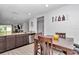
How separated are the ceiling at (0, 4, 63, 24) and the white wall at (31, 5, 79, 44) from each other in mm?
91

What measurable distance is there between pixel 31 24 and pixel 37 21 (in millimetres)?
102

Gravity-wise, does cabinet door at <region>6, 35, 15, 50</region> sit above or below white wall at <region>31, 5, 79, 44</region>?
below

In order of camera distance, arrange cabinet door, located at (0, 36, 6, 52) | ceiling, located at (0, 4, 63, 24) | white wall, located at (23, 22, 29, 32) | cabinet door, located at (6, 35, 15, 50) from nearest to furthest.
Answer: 1. ceiling, located at (0, 4, 63, 24)
2. white wall, located at (23, 22, 29, 32)
3. cabinet door, located at (0, 36, 6, 52)
4. cabinet door, located at (6, 35, 15, 50)

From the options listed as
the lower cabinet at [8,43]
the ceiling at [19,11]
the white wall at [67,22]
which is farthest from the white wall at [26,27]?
the lower cabinet at [8,43]

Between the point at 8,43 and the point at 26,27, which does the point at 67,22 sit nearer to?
the point at 26,27

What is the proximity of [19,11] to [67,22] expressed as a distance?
0.64 meters

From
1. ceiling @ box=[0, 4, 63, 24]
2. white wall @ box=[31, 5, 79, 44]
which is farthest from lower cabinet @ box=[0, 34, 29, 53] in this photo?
white wall @ box=[31, 5, 79, 44]

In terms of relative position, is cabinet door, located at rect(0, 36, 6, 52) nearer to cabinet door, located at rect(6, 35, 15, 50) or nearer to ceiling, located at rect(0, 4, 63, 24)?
cabinet door, located at rect(6, 35, 15, 50)

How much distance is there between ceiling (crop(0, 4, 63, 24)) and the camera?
3.62 ft

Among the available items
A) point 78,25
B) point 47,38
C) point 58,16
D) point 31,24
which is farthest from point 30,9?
point 78,25

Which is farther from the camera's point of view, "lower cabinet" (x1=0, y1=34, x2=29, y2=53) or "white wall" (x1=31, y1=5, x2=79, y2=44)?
"lower cabinet" (x1=0, y1=34, x2=29, y2=53)

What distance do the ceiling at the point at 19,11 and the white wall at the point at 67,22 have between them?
0.30 ft

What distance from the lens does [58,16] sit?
1.20m
